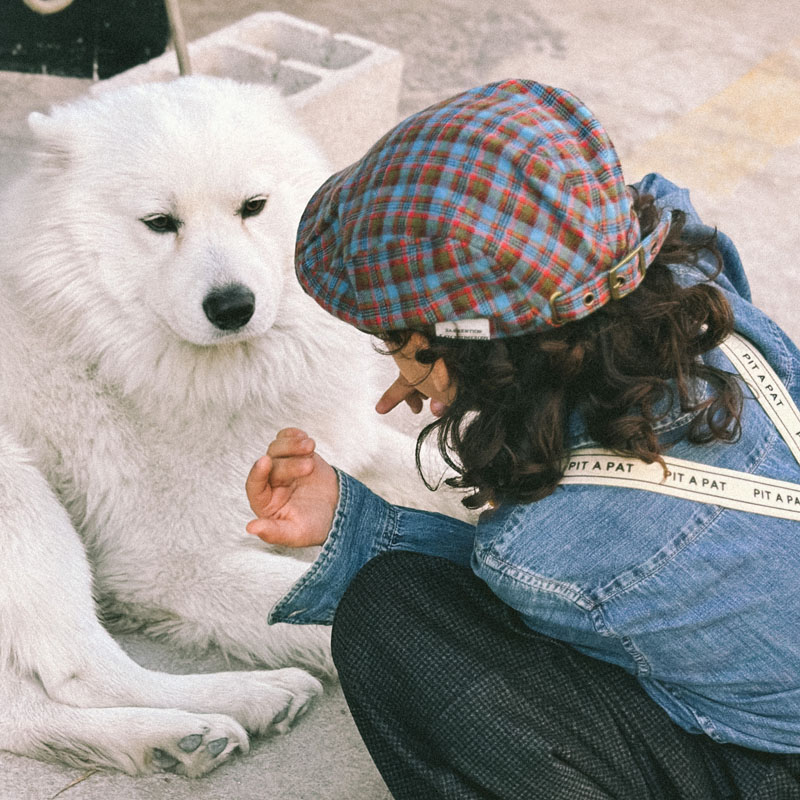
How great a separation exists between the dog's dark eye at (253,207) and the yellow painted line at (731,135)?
251 cm

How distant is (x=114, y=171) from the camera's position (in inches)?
76.6

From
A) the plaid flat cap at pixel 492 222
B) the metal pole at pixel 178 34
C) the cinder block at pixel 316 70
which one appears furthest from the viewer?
the cinder block at pixel 316 70

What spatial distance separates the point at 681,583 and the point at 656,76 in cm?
427

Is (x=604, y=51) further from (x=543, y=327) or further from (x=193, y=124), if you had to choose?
(x=543, y=327)

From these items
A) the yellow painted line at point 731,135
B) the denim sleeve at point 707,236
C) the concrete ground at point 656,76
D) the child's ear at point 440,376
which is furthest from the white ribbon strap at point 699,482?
the yellow painted line at point 731,135

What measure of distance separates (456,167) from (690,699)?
871 mm

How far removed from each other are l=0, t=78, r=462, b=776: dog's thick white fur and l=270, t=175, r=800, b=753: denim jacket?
0.79 meters

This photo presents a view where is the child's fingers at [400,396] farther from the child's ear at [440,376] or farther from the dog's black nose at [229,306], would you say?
the dog's black nose at [229,306]

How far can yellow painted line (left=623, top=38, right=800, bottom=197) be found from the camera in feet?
13.7

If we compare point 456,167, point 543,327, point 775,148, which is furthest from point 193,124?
point 775,148

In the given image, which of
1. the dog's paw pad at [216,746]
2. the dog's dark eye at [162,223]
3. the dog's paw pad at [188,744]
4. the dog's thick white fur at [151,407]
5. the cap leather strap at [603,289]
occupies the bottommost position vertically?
the dog's paw pad at [216,746]

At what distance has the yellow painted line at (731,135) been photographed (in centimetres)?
416

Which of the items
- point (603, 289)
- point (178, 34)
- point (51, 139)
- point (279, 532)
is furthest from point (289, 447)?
point (178, 34)

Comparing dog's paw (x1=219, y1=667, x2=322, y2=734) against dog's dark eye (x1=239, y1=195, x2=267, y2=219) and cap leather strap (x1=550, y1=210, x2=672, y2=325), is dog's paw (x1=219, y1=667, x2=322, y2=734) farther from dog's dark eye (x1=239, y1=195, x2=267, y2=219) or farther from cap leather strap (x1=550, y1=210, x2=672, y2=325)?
cap leather strap (x1=550, y1=210, x2=672, y2=325)
